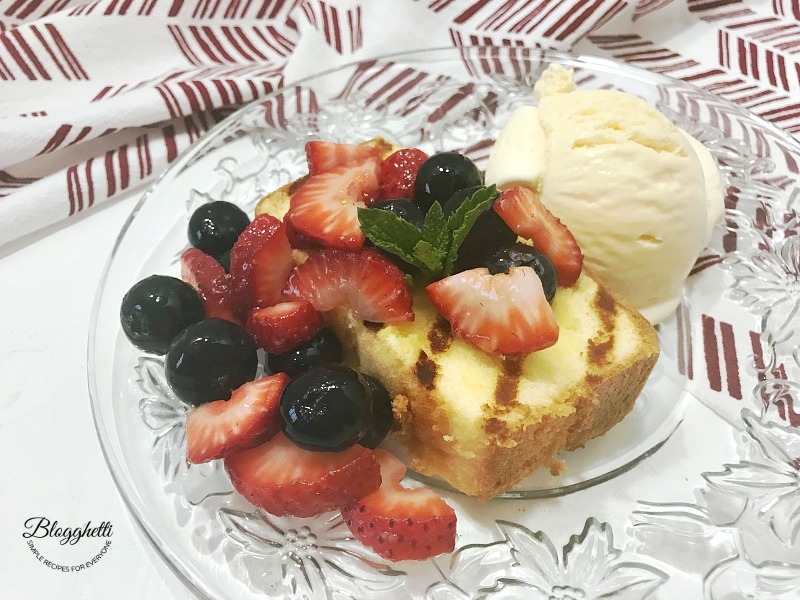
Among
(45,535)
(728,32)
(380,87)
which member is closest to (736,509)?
(45,535)

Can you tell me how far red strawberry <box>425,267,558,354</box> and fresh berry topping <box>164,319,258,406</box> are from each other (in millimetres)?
538

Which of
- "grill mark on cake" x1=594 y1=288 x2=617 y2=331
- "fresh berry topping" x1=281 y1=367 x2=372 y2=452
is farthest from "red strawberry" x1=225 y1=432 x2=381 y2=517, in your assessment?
"grill mark on cake" x1=594 y1=288 x2=617 y2=331

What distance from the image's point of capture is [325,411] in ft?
4.59

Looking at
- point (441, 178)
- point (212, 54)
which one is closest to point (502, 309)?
point (441, 178)

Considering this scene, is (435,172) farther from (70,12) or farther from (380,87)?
(70,12)

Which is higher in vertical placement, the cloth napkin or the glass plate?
the cloth napkin

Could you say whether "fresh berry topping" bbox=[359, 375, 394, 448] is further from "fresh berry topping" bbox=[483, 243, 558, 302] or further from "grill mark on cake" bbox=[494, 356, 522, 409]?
"fresh berry topping" bbox=[483, 243, 558, 302]

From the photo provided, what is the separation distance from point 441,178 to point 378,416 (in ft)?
2.29

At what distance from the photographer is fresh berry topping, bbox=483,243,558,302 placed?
158cm

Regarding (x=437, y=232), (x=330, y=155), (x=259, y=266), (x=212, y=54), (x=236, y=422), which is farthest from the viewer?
(x=212, y=54)

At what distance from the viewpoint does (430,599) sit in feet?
4.70

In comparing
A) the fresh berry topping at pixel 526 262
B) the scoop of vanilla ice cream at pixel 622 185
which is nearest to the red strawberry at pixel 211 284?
the fresh berry topping at pixel 526 262

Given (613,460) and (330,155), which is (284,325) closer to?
(330,155)

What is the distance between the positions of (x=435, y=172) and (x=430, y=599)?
111 cm
